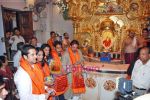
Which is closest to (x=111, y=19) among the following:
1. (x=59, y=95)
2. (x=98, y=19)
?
(x=98, y=19)

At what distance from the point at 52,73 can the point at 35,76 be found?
4.50 feet

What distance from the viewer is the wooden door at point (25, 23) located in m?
9.76

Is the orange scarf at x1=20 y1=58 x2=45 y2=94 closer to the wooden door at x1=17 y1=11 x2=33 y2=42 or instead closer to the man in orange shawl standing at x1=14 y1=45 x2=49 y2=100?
the man in orange shawl standing at x1=14 y1=45 x2=49 y2=100

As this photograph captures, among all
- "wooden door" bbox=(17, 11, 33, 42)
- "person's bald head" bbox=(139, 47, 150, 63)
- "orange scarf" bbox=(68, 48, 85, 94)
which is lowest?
"orange scarf" bbox=(68, 48, 85, 94)

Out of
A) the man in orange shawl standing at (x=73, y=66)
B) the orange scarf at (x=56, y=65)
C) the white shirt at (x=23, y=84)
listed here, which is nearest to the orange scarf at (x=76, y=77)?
the man in orange shawl standing at (x=73, y=66)

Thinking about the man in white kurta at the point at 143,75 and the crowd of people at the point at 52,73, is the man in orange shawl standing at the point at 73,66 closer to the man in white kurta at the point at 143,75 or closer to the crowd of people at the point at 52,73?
the crowd of people at the point at 52,73

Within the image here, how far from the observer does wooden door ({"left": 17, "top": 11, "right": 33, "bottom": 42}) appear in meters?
9.76

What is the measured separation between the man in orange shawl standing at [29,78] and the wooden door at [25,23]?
664 centimetres

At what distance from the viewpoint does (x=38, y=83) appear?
3.24 m

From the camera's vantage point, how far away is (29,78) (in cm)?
303

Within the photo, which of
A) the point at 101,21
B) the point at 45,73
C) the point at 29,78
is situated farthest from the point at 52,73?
the point at 101,21

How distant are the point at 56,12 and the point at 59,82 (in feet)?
24.4

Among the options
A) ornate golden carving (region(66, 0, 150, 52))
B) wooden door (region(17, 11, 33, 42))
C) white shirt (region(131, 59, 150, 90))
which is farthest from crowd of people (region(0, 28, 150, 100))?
wooden door (region(17, 11, 33, 42))

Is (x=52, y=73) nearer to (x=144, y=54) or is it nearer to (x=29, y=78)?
(x=29, y=78)
